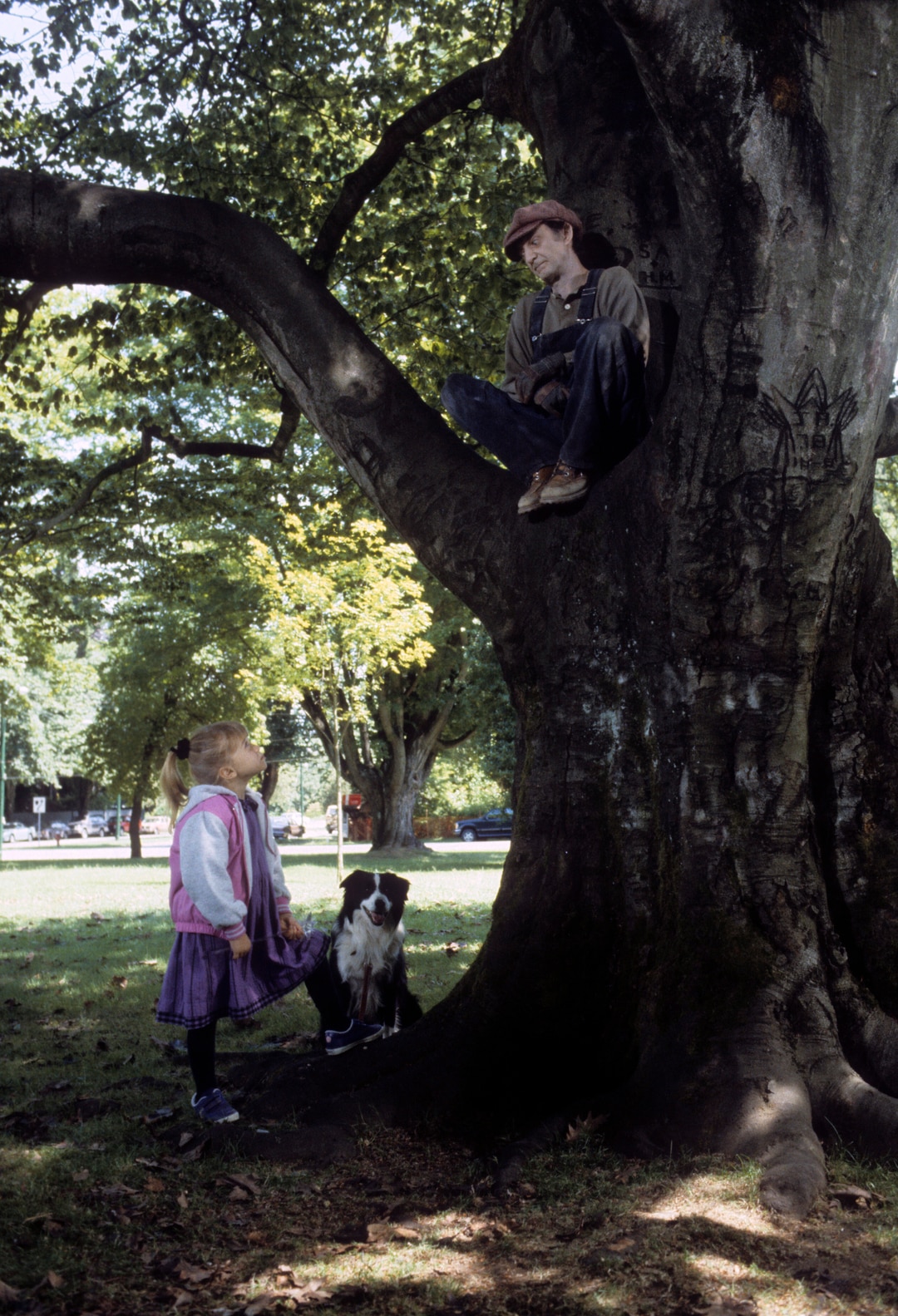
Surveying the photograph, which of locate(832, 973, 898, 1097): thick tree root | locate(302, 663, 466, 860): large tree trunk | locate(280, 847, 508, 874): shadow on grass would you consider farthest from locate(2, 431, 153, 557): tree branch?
locate(302, 663, 466, 860): large tree trunk

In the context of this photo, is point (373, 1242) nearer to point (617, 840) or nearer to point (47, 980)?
point (617, 840)

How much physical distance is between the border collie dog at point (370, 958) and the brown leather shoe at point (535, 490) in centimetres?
213

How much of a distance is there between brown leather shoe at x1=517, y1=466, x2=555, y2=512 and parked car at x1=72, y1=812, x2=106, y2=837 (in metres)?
76.8

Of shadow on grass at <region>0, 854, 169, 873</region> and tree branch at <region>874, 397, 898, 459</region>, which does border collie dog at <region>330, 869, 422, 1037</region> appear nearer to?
tree branch at <region>874, 397, 898, 459</region>

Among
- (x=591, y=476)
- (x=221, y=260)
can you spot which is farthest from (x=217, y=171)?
(x=591, y=476)

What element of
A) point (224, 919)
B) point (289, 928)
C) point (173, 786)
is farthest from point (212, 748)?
point (289, 928)

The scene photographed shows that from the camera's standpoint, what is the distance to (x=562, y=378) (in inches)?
196

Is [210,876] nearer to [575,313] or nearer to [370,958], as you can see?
[370,958]

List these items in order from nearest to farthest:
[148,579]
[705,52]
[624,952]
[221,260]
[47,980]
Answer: [705,52] → [624,952] → [221,260] → [47,980] → [148,579]

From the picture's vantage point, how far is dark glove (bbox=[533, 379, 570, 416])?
16.2ft

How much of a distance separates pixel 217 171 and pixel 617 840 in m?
8.48

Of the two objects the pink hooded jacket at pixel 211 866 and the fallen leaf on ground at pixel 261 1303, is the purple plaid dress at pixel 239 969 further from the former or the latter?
the fallen leaf on ground at pixel 261 1303

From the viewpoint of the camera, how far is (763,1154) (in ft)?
12.7

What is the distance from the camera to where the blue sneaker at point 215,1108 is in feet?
16.1
